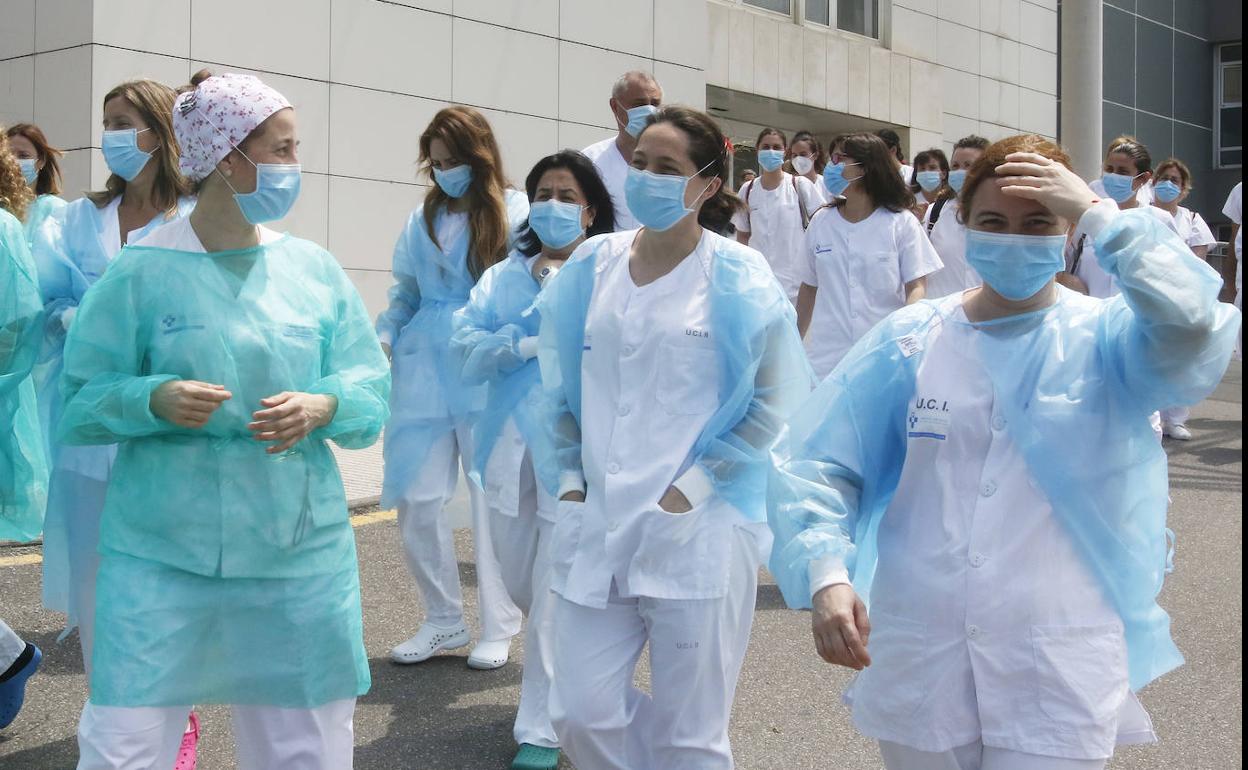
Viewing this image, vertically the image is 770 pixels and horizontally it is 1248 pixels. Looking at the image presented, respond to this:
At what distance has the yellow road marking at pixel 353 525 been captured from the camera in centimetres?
779

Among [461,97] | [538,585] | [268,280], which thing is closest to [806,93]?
[461,97]

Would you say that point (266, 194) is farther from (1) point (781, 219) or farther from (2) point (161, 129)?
(1) point (781, 219)

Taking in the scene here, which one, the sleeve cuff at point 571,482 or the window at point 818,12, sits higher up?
the window at point 818,12

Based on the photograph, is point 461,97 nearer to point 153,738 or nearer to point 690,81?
point 690,81

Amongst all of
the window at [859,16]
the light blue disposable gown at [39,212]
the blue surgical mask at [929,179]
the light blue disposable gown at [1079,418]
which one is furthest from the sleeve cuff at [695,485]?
the window at [859,16]

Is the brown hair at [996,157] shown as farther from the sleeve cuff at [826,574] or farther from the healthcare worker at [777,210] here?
the healthcare worker at [777,210]

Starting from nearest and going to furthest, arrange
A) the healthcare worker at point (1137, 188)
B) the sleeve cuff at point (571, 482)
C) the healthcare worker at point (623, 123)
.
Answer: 1. the sleeve cuff at point (571, 482)
2. the healthcare worker at point (623, 123)
3. the healthcare worker at point (1137, 188)

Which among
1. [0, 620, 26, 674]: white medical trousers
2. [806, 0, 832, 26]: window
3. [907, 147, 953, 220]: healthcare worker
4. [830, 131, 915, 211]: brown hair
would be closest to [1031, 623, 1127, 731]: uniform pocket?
[0, 620, 26, 674]: white medical trousers

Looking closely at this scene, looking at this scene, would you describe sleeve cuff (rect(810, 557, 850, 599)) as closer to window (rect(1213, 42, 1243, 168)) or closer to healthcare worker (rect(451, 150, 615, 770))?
healthcare worker (rect(451, 150, 615, 770))

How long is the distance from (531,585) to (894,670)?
2438 millimetres

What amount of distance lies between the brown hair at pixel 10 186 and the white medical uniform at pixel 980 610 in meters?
3.30

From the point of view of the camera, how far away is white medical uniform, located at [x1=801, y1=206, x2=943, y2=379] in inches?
332

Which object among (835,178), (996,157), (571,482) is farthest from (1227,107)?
Result: (996,157)

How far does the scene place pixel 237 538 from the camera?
3.59 metres
